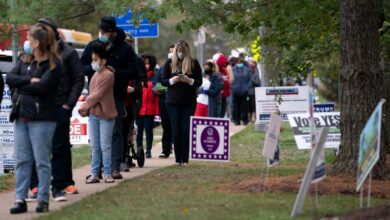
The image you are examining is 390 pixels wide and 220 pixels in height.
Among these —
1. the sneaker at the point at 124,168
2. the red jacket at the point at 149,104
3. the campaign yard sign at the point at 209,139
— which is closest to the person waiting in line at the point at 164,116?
the red jacket at the point at 149,104

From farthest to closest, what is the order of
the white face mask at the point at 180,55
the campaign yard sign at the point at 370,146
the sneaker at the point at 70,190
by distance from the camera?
the white face mask at the point at 180,55 → the sneaker at the point at 70,190 → the campaign yard sign at the point at 370,146

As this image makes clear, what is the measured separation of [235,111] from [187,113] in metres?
17.3

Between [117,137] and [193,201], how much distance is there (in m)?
3.08

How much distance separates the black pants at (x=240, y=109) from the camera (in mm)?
32375

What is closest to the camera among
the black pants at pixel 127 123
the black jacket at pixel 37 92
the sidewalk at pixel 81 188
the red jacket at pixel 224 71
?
the black jacket at pixel 37 92

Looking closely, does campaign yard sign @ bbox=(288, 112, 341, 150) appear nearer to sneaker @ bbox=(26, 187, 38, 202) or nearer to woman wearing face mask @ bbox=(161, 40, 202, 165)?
woman wearing face mask @ bbox=(161, 40, 202, 165)

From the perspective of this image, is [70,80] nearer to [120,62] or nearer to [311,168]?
[120,62]

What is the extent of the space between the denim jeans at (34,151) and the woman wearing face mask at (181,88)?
531 centimetres

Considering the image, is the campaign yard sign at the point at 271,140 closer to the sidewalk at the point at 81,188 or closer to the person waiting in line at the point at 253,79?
the sidewalk at the point at 81,188

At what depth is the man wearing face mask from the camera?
13.5m

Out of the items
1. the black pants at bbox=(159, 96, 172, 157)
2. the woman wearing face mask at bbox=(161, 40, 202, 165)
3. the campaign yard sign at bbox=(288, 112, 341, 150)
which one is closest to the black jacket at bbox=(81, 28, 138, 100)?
the woman wearing face mask at bbox=(161, 40, 202, 165)

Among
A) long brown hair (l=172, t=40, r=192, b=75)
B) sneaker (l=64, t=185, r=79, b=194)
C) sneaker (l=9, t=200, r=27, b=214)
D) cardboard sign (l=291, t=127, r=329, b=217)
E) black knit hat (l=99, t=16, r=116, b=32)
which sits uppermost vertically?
black knit hat (l=99, t=16, r=116, b=32)

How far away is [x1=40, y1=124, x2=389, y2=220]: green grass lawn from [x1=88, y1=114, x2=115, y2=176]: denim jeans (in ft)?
1.28

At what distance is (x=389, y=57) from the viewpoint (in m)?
17.8
